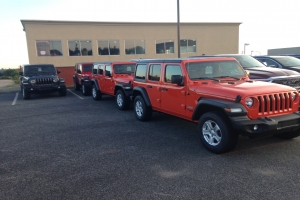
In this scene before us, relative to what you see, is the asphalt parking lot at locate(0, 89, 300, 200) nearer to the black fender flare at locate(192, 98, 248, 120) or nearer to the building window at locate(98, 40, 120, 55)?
the black fender flare at locate(192, 98, 248, 120)

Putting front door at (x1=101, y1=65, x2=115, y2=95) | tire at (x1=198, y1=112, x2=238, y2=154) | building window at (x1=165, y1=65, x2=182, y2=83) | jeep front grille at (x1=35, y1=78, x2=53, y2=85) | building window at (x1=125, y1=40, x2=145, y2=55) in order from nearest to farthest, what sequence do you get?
1. tire at (x1=198, y1=112, x2=238, y2=154)
2. building window at (x1=165, y1=65, x2=182, y2=83)
3. front door at (x1=101, y1=65, x2=115, y2=95)
4. jeep front grille at (x1=35, y1=78, x2=53, y2=85)
5. building window at (x1=125, y1=40, x2=145, y2=55)

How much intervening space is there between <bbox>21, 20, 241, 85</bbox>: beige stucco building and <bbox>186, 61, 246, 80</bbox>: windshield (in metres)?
17.1

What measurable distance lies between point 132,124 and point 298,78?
17.0 feet

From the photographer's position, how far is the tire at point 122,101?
9336mm

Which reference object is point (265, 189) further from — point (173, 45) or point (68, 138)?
point (173, 45)

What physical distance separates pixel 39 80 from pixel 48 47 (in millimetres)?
8476

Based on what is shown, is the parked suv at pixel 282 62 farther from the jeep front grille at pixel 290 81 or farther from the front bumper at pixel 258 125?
the front bumper at pixel 258 125

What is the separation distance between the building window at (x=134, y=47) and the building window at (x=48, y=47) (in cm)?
571

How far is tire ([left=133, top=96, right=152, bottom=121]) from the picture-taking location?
7426 millimetres

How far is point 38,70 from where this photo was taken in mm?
14094

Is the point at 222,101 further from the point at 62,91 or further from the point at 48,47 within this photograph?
the point at 48,47

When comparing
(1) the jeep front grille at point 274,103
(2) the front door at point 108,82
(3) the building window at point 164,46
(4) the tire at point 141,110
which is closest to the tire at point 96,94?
(2) the front door at point 108,82

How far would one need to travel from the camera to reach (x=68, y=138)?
6.29 metres


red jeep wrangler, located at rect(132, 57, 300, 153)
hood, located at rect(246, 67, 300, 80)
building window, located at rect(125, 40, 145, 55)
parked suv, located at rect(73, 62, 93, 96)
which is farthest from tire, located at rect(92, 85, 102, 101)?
building window, located at rect(125, 40, 145, 55)
